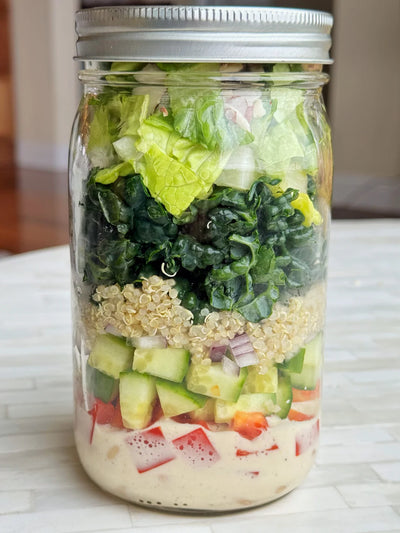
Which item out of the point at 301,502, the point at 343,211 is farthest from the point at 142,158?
the point at 343,211

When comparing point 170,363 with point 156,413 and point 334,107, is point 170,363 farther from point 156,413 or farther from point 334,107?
point 334,107

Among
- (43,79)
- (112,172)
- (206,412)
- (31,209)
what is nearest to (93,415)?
(206,412)

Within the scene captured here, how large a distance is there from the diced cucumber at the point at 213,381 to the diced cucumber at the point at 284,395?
4cm

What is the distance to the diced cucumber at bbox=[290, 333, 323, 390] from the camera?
26.9 inches

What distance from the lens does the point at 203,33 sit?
58cm

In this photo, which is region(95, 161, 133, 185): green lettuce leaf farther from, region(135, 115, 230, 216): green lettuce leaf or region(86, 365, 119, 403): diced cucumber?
region(86, 365, 119, 403): diced cucumber

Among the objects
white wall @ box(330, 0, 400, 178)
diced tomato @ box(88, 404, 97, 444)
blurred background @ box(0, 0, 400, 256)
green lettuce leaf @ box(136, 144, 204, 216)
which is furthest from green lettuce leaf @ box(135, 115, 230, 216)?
white wall @ box(330, 0, 400, 178)

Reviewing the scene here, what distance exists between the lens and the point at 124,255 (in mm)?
617

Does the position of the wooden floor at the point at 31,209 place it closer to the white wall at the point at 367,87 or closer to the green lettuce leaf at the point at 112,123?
the white wall at the point at 367,87

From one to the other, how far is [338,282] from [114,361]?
661 millimetres

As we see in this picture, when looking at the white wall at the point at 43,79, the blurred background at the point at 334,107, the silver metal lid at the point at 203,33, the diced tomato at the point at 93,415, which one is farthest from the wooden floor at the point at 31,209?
the silver metal lid at the point at 203,33

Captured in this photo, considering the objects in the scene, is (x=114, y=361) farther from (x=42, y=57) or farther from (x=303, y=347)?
(x=42, y=57)

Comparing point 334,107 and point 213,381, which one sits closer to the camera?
point 213,381

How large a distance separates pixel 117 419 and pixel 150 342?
85mm
